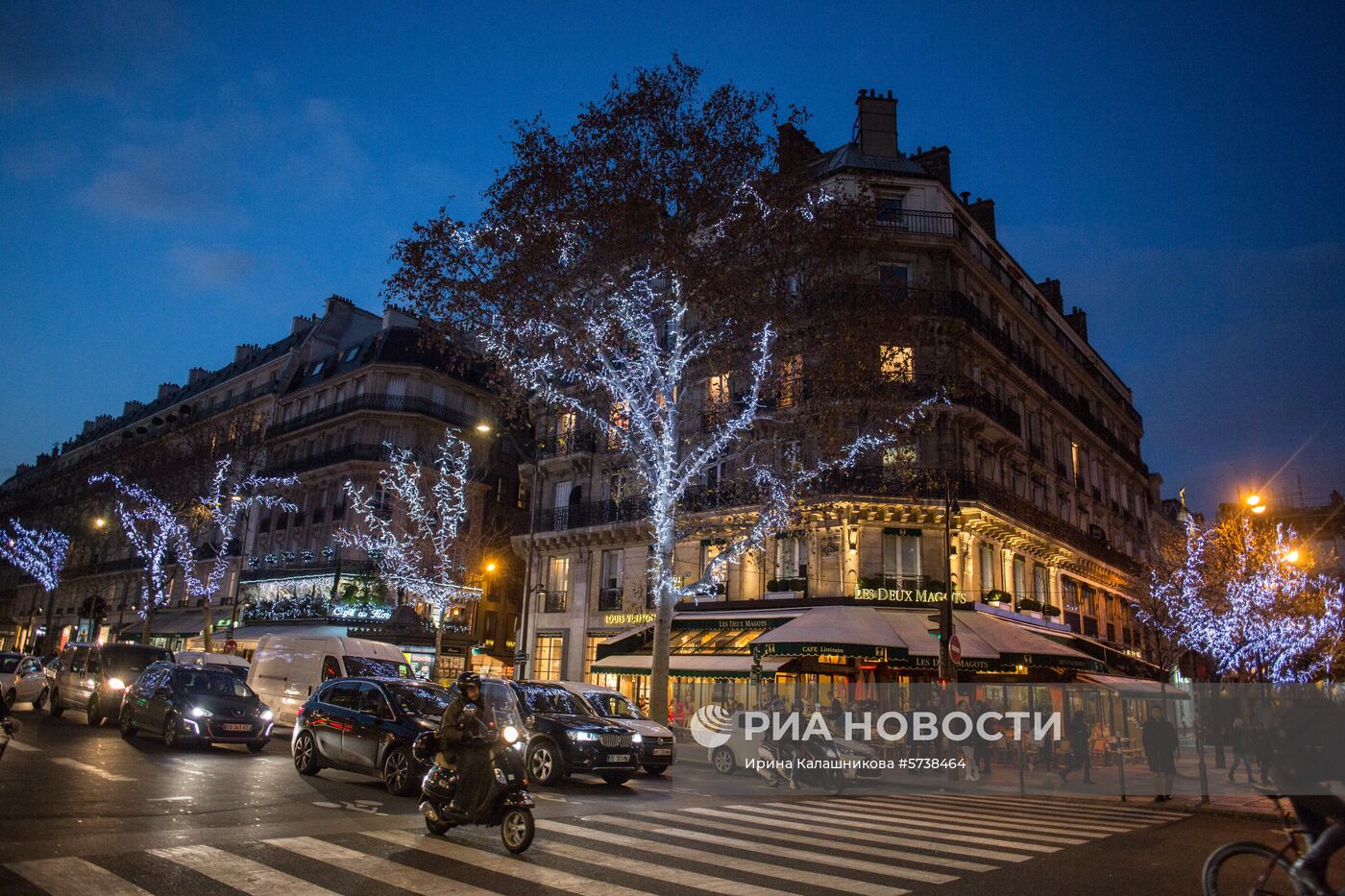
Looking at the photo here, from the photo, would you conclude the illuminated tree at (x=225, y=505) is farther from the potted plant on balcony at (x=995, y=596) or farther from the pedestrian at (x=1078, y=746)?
the pedestrian at (x=1078, y=746)

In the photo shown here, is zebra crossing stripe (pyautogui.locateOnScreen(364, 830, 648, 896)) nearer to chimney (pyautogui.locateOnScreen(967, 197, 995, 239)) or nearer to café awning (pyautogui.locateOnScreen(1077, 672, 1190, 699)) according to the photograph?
café awning (pyautogui.locateOnScreen(1077, 672, 1190, 699))

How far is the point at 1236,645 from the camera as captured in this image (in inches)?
1312

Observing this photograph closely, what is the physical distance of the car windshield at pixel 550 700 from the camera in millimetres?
14789

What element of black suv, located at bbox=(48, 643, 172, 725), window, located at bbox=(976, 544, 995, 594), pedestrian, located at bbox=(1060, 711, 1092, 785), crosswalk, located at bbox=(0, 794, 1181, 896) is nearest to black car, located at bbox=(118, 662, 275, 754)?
black suv, located at bbox=(48, 643, 172, 725)

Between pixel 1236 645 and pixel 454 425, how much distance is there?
34.9 m

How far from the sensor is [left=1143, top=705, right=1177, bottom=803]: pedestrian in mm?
16344

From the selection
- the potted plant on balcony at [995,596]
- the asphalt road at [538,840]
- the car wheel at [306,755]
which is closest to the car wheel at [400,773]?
the asphalt road at [538,840]

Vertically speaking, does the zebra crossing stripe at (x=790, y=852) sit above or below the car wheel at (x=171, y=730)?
below

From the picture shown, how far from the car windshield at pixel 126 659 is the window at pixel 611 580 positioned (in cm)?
1517

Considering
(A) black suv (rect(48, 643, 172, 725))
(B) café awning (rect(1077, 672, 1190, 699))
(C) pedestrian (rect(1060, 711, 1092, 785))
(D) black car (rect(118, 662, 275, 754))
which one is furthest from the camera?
(B) café awning (rect(1077, 672, 1190, 699))

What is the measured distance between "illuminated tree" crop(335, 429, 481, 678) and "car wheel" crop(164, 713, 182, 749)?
743 inches

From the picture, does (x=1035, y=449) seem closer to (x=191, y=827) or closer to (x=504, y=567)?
(x=504, y=567)

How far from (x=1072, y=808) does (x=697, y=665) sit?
10.8 metres

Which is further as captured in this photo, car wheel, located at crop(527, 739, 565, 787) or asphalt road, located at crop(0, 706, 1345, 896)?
car wheel, located at crop(527, 739, 565, 787)
